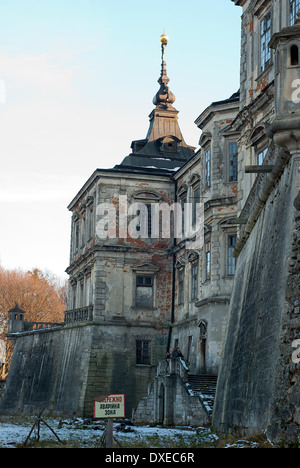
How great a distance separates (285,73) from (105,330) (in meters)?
27.5

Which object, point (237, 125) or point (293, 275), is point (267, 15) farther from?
point (293, 275)

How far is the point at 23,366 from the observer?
49719 mm

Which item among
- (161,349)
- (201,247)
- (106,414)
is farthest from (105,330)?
(106,414)

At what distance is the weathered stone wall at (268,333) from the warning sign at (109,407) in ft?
9.05

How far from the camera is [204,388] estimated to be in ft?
98.3

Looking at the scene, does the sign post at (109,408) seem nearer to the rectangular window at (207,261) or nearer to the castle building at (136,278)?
the castle building at (136,278)

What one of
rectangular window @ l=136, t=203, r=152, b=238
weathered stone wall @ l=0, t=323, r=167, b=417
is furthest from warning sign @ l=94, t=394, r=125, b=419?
rectangular window @ l=136, t=203, r=152, b=238

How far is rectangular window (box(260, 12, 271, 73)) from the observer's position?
2347cm

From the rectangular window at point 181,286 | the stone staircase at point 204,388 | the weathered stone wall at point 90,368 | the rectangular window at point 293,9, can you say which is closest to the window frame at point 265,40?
the rectangular window at point 293,9

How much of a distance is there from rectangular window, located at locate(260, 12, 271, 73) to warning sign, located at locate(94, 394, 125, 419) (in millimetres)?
13402

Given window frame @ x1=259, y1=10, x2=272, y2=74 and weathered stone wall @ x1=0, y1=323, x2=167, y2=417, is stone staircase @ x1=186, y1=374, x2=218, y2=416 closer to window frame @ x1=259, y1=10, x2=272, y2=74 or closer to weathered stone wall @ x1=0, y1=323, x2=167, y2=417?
weathered stone wall @ x1=0, y1=323, x2=167, y2=417

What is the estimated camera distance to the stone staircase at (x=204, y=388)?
1102 inches

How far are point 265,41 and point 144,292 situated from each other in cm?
2079

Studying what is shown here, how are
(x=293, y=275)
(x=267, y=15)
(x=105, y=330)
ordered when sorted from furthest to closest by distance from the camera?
1. (x=105, y=330)
2. (x=267, y=15)
3. (x=293, y=275)
